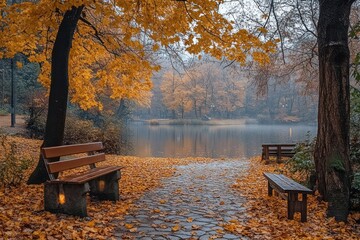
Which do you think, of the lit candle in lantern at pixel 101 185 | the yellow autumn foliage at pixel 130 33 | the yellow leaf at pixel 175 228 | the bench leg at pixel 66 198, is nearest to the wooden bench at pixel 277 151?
the yellow autumn foliage at pixel 130 33

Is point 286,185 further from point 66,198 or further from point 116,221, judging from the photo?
point 66,198

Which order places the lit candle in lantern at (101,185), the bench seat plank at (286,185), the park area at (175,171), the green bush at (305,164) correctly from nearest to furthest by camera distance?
the park area at (175,171) → the bench seat plank at (286,185) → the lit candle in lantern at (101,185) → the green bush at (305,164)

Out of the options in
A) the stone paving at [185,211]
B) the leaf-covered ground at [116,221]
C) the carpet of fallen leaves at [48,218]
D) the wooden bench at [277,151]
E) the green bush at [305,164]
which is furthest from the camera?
the wooden bench at [277,151]

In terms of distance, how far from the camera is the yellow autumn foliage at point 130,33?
6.13 meters

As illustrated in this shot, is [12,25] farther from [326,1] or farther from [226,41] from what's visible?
[326,1]

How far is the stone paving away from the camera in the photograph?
427 cm

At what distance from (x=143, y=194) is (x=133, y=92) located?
159 inches

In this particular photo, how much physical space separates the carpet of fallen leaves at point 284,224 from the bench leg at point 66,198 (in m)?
2.03

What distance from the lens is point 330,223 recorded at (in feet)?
16.5

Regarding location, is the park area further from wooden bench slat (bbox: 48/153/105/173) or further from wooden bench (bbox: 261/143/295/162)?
wooden bench (bbox: 261/143/295/162)

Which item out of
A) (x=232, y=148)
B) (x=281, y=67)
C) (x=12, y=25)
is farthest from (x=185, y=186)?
(x=232, y=148)

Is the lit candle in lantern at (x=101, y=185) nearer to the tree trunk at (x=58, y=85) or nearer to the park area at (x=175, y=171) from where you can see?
the park area at (x=175, y=171)

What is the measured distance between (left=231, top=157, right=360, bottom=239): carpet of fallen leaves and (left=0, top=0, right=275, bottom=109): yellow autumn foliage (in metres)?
2.76

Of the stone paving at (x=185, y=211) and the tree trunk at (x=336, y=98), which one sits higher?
the tree trunk at (x=336, y=98)
